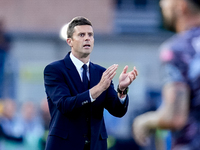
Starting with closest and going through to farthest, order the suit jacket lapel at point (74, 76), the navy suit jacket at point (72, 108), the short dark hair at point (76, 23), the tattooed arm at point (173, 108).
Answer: the tattooed arm at point (173, 108), the navy suit jacket at point (72, 108), the suit jacket lapel at point (74, 76), the short dark hair at point (76, 23)

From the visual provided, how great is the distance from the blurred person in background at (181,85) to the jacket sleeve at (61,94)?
1.41m

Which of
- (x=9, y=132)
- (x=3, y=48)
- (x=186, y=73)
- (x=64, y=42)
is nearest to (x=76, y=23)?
(x=186, y=73)

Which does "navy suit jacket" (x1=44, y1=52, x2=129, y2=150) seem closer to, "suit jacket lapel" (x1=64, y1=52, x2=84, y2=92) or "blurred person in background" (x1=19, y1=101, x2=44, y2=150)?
"suit jacket lapel" (x1=64, y1=52, x2=84, y2=92)

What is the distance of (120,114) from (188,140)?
1.81 metres

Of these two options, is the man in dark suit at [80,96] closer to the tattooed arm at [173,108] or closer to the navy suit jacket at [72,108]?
the navy suit jacket at [72,108]

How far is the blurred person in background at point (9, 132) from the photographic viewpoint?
923 centimetres

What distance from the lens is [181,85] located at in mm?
2660

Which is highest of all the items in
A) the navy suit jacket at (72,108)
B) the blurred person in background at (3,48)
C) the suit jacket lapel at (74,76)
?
the blurred person in background at (3,48)

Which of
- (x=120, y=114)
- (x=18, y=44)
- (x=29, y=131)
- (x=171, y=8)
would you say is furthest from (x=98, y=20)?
(x=171, y=8)

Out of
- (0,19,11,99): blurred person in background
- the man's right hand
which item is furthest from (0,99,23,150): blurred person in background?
(0,19,11,99): blurred person in background

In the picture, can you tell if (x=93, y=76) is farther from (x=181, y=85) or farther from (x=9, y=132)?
(x=9, y=132)

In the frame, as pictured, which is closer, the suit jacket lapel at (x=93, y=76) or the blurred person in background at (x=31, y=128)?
the suit jacket lapel at (x=93, y=76)

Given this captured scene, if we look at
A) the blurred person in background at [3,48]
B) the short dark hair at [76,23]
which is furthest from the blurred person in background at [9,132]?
the blurred person in background at [3,48]

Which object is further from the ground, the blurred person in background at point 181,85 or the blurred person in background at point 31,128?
the blurred person in background at point 181,85
